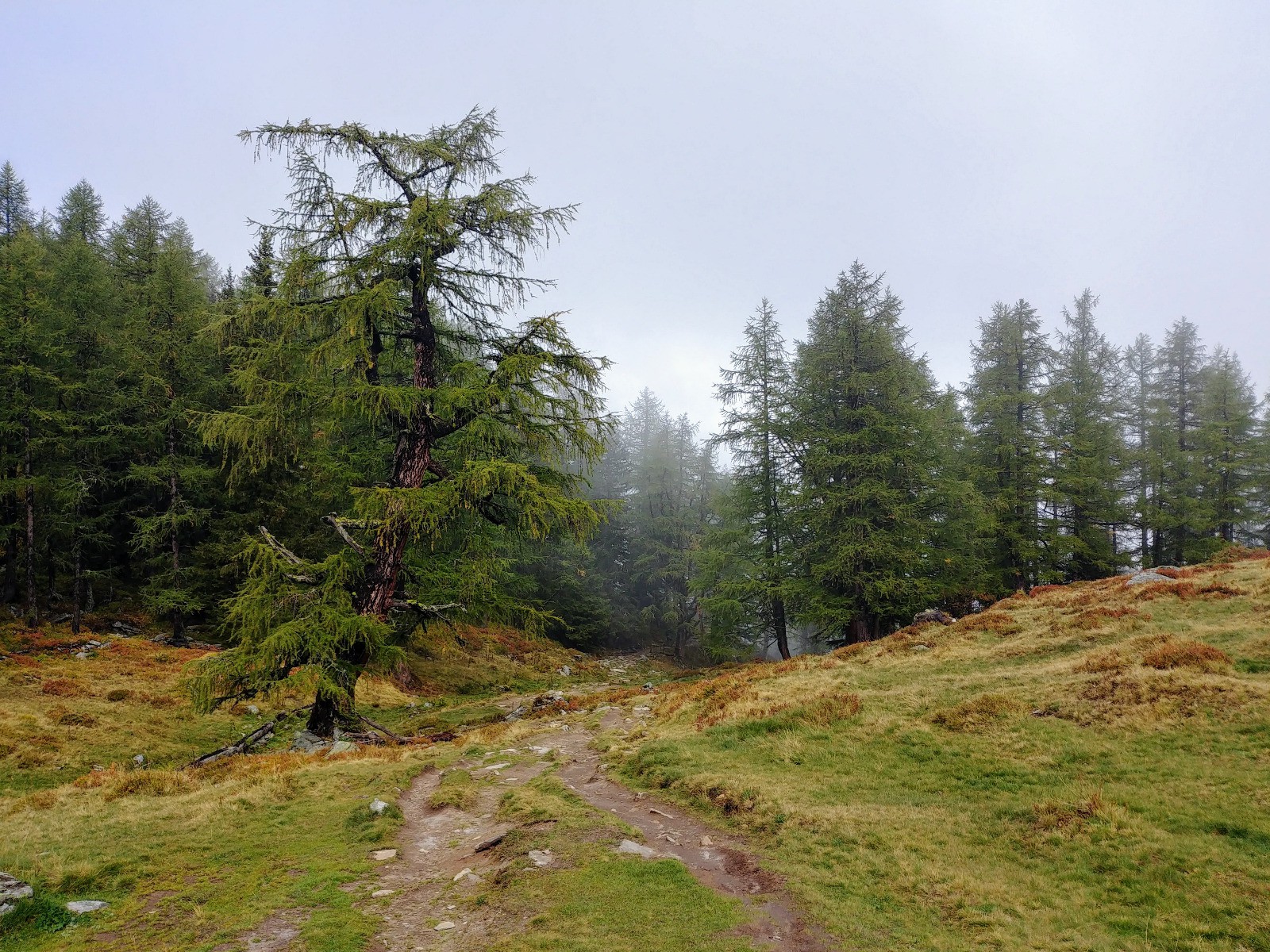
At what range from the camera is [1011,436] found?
→ 28.8 meters

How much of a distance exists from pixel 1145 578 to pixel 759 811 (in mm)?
18966

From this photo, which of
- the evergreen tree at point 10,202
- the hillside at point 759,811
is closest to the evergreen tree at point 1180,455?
the hillside at point 759,811

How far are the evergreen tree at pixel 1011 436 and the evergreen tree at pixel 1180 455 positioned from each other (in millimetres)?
10133

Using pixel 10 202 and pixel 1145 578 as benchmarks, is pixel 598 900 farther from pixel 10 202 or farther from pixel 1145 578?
pixel 10 202

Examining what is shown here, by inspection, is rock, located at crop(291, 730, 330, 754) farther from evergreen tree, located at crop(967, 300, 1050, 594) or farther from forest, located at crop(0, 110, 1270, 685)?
evergreen tree, located at crop(967, 300, 1050, 594)

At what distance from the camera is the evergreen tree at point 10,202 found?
4350cm

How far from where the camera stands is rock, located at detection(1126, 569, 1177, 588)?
18.9 m

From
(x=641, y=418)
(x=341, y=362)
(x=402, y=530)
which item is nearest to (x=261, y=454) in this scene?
(x=341, y=362)

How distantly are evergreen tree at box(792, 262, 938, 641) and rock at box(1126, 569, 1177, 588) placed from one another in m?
6.32

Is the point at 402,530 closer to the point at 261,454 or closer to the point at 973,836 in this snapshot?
the point at 261,454

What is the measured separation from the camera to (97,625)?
82.0ft

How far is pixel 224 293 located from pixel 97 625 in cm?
1704

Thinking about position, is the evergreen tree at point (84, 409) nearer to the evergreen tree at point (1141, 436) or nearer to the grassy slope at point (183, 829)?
the grassy slope at point (183, 829)

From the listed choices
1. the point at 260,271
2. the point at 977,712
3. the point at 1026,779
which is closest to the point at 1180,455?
the point at 977,712
